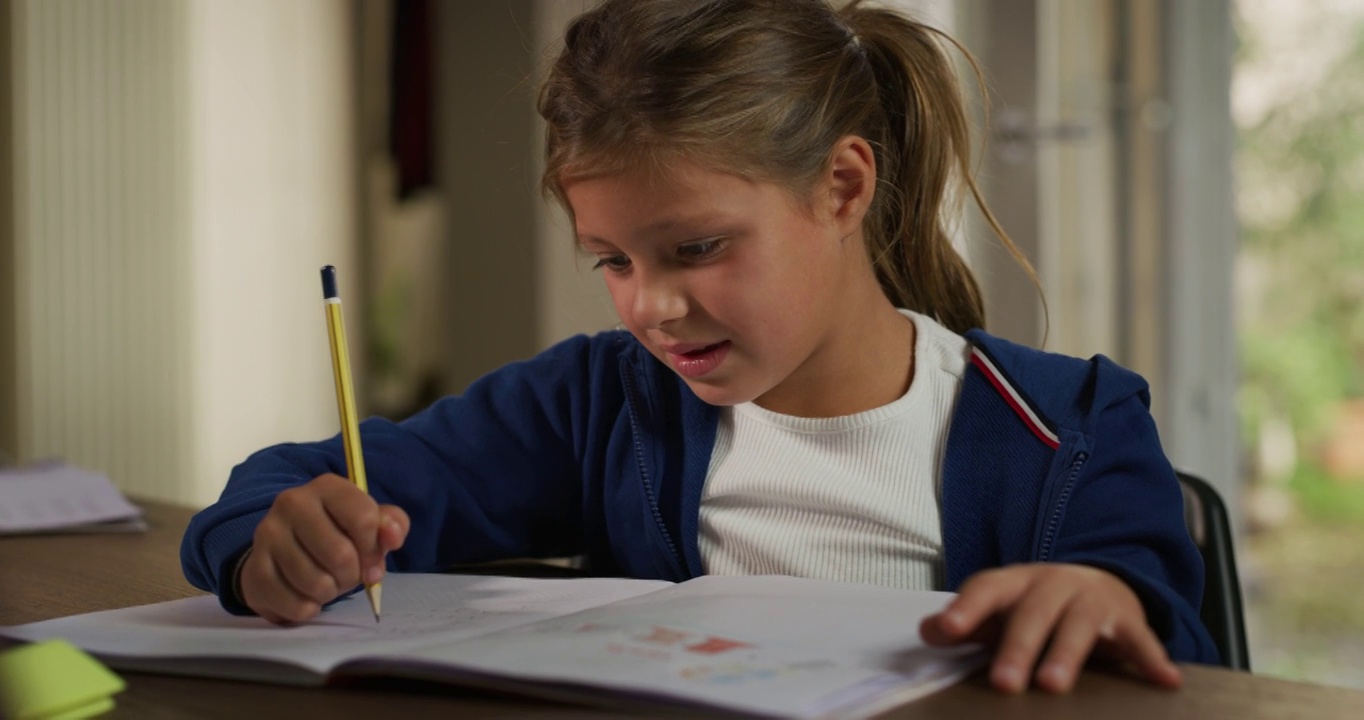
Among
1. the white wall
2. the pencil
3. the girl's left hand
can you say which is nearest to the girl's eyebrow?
the pencil

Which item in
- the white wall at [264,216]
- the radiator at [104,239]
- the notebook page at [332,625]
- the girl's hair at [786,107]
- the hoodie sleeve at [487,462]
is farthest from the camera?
the white wall at [264,216]

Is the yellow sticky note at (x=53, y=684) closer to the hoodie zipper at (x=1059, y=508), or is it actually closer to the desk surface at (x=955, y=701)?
the desk surface at (x=955, y=701)

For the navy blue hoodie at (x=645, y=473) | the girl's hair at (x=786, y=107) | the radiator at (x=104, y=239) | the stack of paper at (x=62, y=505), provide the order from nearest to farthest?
the navy blue hoodie at (x=645, y=473) < the girl's hair at (x=786, y=107) < the stack of paper at (x=62, y=505) < the radiator at (x=104, y=239)

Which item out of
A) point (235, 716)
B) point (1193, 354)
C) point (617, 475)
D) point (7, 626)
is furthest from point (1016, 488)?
point (1193, 354)

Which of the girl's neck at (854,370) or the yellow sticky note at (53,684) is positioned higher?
the girl's neck at (854,370)

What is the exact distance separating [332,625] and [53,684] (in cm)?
18

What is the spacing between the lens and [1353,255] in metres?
3.25

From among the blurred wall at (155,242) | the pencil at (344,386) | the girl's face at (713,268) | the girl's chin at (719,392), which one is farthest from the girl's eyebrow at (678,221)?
the blurred wall at (155,242)

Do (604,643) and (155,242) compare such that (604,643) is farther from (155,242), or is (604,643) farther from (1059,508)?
(155,242)

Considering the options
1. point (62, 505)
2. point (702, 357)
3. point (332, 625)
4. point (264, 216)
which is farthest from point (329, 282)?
point (264, 216)

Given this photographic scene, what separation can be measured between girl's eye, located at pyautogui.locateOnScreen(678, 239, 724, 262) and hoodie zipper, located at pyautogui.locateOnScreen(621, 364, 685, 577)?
20 cm

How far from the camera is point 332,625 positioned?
72cm

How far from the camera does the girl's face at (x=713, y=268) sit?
90 cm

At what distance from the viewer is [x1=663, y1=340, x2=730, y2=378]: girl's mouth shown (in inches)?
37.1
